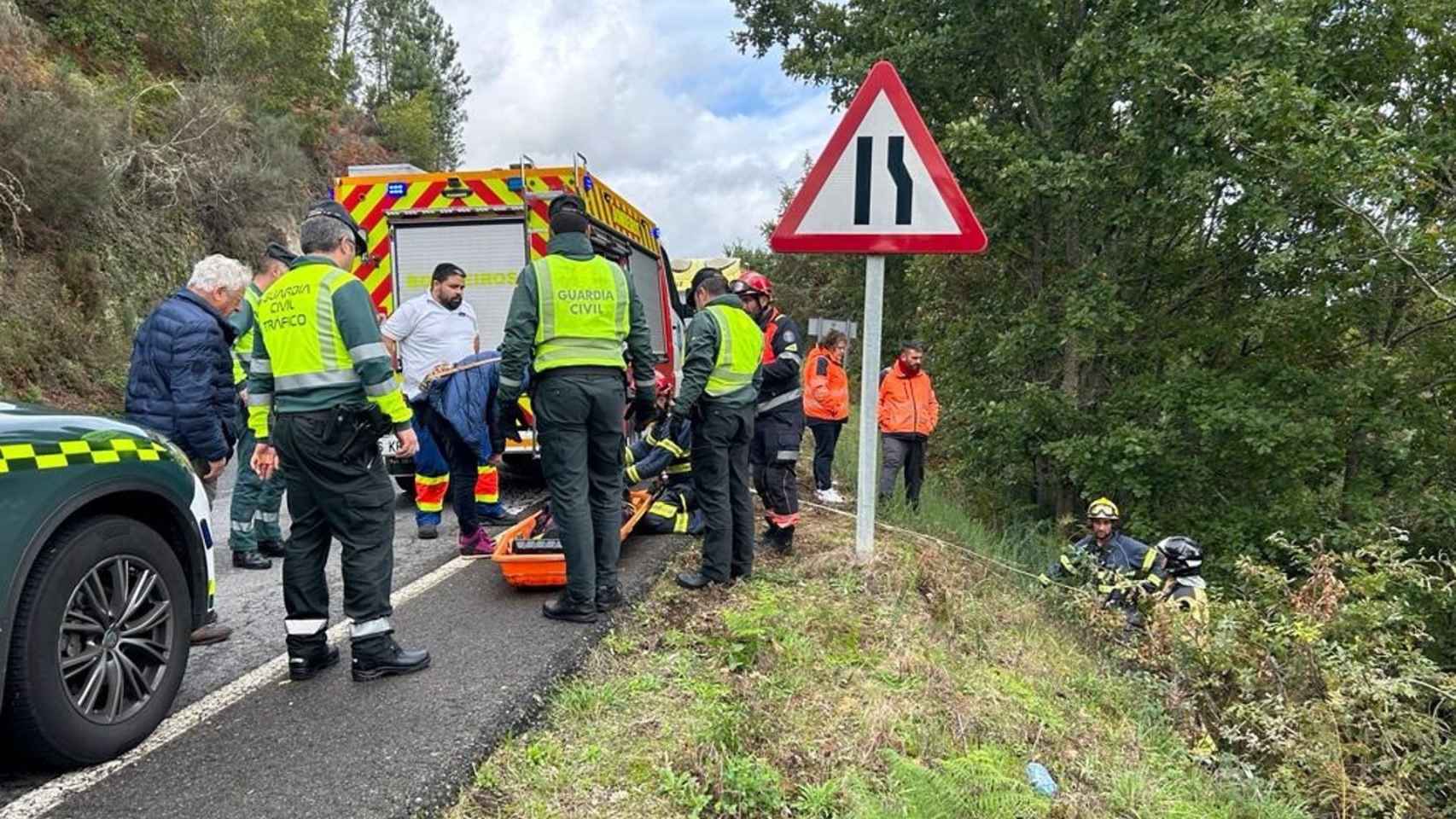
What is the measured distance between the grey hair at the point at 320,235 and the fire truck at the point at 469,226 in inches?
131

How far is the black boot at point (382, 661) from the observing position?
314cm

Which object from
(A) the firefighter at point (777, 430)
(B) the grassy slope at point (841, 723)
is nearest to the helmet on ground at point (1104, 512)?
(B) the grassy slope at point (841, 723)

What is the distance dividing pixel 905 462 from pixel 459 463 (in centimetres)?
448

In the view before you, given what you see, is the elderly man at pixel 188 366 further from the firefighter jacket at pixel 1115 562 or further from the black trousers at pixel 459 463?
the firefighter jacket at pixel 1115 562

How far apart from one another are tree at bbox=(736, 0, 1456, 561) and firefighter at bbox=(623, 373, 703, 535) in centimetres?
435

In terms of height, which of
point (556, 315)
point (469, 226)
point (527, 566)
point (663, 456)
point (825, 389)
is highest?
point (469, 226)

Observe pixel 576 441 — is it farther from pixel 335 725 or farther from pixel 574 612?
pixel 335 725

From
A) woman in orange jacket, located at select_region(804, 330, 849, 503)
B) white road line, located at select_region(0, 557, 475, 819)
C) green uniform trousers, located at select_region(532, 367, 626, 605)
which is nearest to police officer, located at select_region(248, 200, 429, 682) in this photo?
white road line, located at select_region(0, 557, 475, 819)

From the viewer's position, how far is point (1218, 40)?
7168mm

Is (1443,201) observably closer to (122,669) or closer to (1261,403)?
(1261,403)

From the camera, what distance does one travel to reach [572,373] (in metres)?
3.73

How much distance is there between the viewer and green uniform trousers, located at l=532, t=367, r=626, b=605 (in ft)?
12.2

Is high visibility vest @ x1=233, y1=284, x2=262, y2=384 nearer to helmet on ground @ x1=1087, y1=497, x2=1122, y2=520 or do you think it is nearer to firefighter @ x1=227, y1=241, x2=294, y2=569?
firefighter @ x1=227, y1=241, x2=294, y2=569

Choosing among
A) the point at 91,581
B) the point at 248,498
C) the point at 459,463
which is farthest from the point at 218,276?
the point at 91,581
